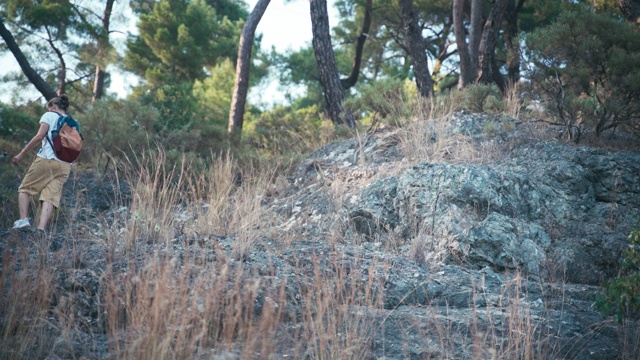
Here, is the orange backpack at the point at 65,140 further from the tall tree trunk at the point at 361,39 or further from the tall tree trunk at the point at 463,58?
the tall tree trunk at the point at 361,39

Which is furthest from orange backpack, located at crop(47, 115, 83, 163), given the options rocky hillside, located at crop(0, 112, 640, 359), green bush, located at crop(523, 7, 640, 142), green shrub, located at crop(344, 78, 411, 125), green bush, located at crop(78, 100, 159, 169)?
green bush, located at crop(523, 7, 640, 142)

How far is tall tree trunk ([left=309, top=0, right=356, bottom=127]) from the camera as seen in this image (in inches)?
473

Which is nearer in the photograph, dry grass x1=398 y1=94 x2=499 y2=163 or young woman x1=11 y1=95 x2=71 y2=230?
young woman x1=11 y1=95 x2=71 y2=230

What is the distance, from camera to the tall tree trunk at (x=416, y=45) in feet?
38.2

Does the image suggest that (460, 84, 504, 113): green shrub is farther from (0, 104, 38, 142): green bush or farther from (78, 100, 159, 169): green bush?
(0, 104, 38, 142): green bush

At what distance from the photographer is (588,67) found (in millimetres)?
7852

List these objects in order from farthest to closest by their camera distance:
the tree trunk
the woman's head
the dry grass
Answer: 1. the tree trunk
2. the dry grass
3. the woman's head

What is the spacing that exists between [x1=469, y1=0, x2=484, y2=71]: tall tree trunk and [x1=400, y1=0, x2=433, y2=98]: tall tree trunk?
1.80m

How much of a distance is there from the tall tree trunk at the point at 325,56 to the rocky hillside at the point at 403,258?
9.54 ft

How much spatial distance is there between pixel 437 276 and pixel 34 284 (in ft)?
9.78

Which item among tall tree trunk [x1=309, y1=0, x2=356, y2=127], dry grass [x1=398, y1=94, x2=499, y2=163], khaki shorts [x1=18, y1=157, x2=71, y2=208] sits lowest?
khaki shorts [x1=18, y1=157, x2=71, y2=208]

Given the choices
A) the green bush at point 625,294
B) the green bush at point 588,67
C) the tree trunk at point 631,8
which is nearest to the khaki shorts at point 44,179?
the green bush at point 625,294

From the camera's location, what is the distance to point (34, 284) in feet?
12.8

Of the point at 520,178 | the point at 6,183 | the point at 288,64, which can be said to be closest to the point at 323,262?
the point at 520,178
